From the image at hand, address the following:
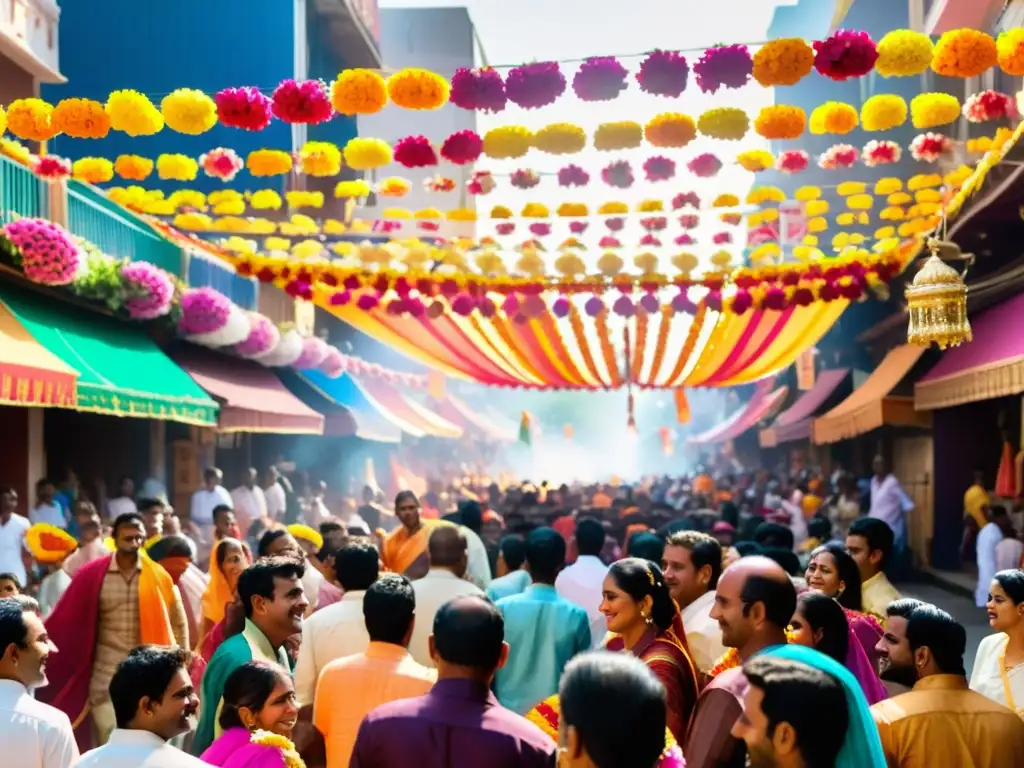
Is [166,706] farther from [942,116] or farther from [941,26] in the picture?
[941,26]

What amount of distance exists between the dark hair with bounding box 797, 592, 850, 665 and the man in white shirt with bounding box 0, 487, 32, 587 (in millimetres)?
8528

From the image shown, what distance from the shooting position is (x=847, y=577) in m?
6.70

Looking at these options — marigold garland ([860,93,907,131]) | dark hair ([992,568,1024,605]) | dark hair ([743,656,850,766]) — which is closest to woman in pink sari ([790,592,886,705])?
dark hair ([992,568,1024,605])

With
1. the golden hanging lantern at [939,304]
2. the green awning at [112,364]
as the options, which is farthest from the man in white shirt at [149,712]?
the green awning at [112,364]

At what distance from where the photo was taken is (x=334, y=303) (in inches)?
712

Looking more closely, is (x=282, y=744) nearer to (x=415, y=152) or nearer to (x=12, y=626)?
(x=12, y=626)

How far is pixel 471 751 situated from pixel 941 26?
761 inches

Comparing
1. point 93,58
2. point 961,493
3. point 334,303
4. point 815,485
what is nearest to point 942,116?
point 334,303

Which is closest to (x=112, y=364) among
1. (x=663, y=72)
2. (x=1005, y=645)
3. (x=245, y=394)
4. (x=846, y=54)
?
(x=245, y=394)

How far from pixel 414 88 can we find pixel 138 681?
22.6 feet

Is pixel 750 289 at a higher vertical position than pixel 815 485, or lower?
higher

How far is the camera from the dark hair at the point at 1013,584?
20.0ft

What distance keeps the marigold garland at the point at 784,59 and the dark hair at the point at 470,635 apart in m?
6.61

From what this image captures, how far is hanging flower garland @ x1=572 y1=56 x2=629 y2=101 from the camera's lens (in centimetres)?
1105
